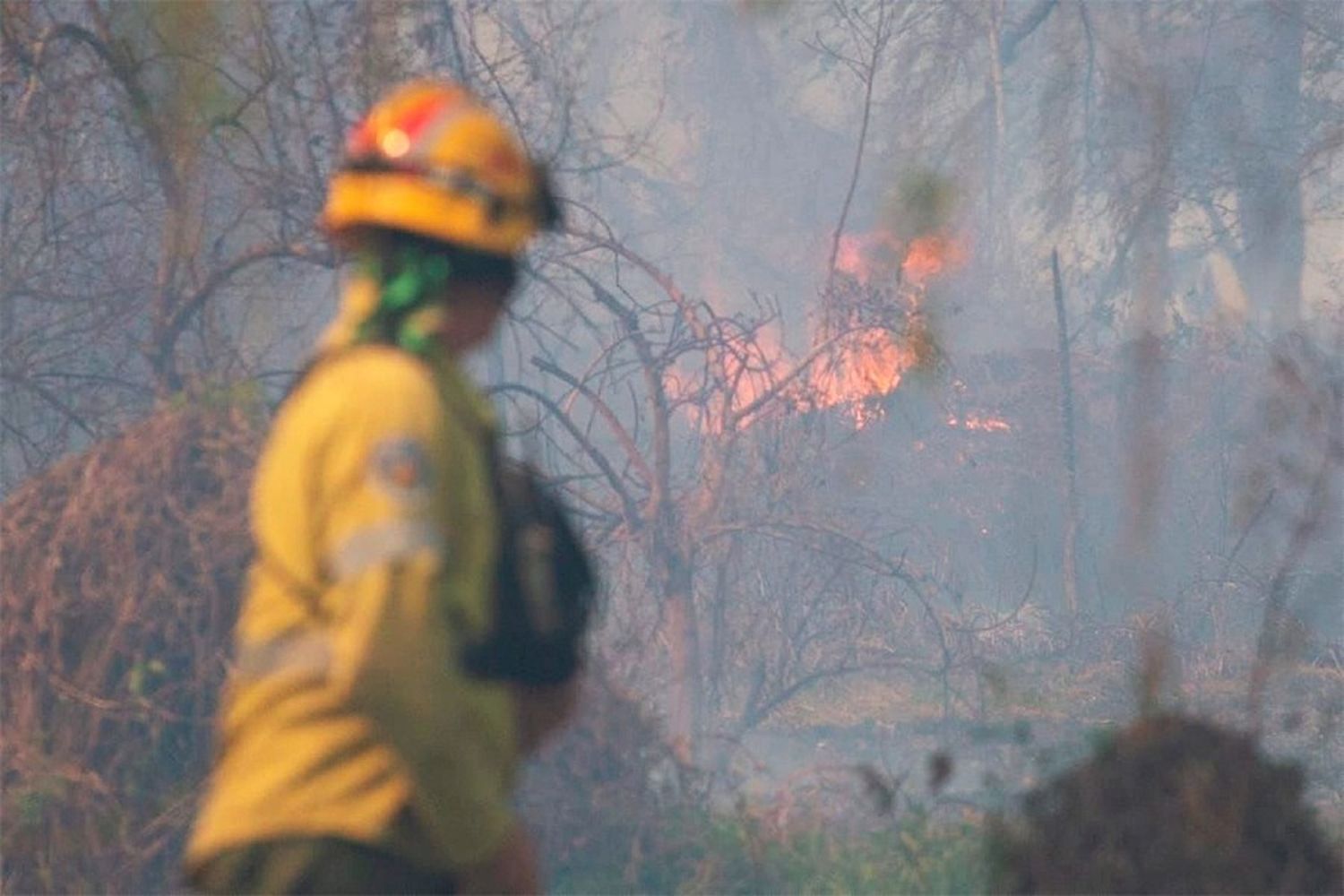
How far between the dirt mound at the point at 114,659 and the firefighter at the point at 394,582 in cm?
331

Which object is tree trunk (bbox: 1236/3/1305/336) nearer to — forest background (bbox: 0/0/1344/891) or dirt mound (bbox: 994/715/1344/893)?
forest background (bbox: 0/0/1344/891)

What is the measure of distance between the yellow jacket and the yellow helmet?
192 millimetres

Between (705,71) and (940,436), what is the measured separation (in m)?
16.9

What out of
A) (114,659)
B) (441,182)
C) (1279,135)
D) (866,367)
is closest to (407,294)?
(441,182)

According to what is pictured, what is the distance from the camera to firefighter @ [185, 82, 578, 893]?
2301mm

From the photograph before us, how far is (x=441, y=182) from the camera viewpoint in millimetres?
2512

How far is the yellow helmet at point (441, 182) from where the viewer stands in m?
2.51

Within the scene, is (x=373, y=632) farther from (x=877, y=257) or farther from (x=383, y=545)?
(x=877, y=257)

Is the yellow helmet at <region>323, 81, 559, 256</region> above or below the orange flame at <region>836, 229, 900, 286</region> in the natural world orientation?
below

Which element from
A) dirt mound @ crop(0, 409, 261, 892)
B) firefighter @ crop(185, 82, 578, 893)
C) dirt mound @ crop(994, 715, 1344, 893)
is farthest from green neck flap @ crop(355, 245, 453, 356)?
dirt mound @ crop(0, 409, 261, 892)

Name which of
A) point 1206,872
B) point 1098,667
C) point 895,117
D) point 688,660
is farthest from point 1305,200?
point 1206,872

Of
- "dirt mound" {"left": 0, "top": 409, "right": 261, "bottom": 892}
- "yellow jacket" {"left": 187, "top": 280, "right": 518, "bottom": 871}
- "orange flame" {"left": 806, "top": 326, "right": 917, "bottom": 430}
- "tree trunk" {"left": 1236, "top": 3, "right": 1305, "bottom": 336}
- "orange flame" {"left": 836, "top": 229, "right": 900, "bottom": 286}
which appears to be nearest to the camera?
"yellow jacket" {"left": 187, "top": 280, "right": 518, "bottom": 871}

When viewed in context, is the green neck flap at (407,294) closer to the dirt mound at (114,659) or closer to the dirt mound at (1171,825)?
the dirt mound at (1171,825)

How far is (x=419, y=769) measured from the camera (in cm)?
234
